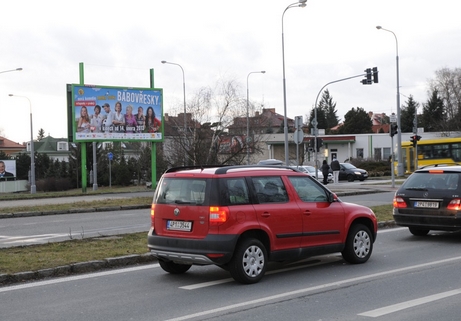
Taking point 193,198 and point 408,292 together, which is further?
point 193,198

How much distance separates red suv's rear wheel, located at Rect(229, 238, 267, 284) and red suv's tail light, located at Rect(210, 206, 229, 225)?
1.41 ft

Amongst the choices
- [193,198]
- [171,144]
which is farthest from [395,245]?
[171,144]

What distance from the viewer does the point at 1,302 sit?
25.0 feet

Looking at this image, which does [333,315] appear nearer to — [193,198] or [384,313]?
[384,313]

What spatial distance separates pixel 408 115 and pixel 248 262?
319ft

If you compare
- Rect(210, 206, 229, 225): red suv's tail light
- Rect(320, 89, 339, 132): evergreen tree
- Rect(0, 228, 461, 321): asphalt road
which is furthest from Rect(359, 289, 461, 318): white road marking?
Rect(320, 89, 339, 132): evergreen tree

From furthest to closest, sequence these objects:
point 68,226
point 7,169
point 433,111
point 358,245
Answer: point 433,111 → point 7,169 → point 68,226 → point 358,245

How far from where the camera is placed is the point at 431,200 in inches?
497

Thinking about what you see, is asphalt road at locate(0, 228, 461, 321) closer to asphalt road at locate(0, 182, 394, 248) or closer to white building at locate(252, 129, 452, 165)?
asphalt road at locate(0, 182, 394, 248)

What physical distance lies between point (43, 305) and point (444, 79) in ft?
307

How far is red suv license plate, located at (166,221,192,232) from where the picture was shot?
28.0 feet

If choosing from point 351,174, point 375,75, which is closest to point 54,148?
point 351,174

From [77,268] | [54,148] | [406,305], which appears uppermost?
[54,148]

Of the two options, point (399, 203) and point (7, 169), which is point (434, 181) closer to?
point (399, 203)
